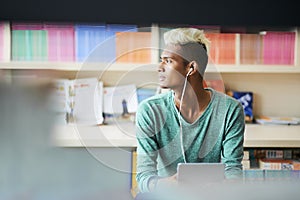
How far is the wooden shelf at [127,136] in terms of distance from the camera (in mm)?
949

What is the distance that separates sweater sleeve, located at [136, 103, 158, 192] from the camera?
0.93 meters

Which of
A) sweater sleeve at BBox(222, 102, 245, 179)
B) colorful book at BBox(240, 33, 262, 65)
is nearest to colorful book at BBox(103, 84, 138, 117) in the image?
sweater sleeve at BBox(222, 102, 245, 179)

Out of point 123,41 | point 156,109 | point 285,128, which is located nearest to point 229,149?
point 156,109

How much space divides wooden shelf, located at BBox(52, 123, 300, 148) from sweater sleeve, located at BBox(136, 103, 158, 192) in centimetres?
4

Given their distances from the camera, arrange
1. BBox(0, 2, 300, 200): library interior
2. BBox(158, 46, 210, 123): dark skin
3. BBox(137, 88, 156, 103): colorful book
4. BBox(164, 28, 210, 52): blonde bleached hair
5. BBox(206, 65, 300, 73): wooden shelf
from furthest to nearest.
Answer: BBox(206, 65, 300, 73): wooden shelf < BBox(137, 88, 156, 103): colorful book < BBox(158, 46, 210, 123): dark skin < BBox(164, 28, 210, 52): blonde bleached hair < BBox(0, 2, 300, 200): library interior

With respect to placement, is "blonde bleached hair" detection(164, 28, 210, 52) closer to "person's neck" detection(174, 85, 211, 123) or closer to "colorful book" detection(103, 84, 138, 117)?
"person's neck" detection(174, 85, 211, 123)

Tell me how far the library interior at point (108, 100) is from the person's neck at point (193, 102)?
0.03m

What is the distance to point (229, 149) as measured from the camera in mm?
976

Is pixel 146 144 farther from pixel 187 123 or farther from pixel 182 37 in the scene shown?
pixel 182 37

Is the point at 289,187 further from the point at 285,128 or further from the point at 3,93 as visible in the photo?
the point at 285,128

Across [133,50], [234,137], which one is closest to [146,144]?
[234,137]

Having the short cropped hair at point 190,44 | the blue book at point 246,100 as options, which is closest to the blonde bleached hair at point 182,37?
the short cropped hair at point 190,44

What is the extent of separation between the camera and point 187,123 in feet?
3.24

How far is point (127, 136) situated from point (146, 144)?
102mm
